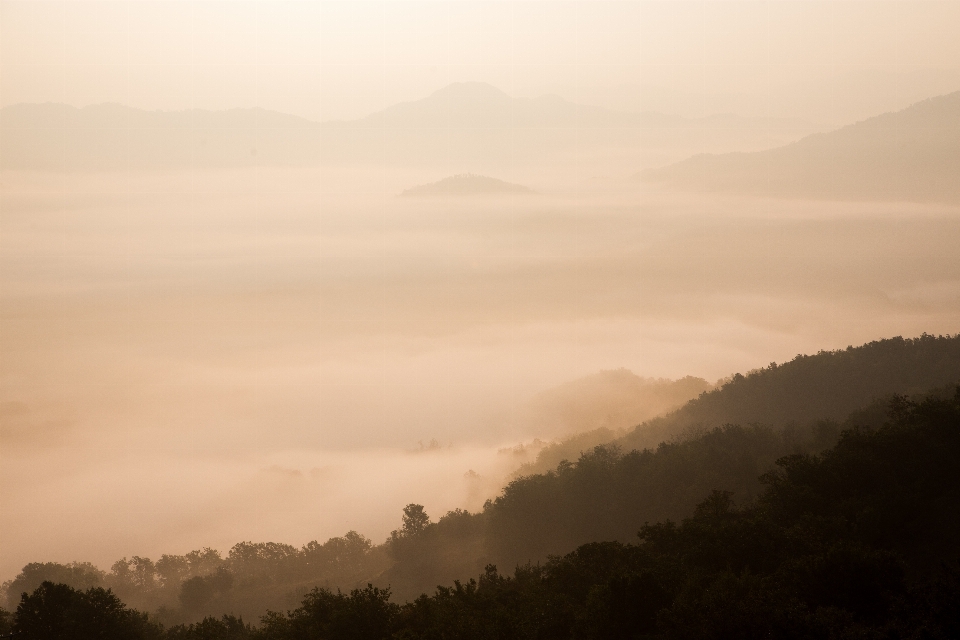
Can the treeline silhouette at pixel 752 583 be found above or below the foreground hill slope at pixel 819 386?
below

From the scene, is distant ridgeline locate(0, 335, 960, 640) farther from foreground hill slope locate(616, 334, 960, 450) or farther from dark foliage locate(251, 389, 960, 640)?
foreground hill slope locate(616, 334, 960, 450)

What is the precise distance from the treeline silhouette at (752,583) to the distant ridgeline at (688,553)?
0.33 feet

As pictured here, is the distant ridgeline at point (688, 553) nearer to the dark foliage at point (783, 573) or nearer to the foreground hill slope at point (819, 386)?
the dark foliage at point (783, 573)

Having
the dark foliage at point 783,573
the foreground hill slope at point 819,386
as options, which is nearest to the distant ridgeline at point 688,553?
the dark foliage at point 783,573

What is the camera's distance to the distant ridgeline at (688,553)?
3212 centimetres

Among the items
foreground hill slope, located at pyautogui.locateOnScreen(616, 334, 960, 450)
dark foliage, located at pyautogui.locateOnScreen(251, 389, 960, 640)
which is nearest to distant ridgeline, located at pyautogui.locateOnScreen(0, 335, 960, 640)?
dark foliage, located at pyautogui.locateOnScreen(251, 389, 960, 640)

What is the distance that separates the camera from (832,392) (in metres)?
90.7

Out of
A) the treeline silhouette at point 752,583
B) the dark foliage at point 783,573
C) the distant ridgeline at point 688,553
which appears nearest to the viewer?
the dark foliage at point 783,573

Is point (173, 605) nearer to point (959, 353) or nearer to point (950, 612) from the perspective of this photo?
point (950, 612)

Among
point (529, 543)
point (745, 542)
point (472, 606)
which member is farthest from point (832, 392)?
point (472, 606)

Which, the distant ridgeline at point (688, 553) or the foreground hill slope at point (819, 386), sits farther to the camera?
the foreground hill slope at point (819, 386)

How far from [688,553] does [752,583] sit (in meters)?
7.13

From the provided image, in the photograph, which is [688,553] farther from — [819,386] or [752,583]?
[819,386]

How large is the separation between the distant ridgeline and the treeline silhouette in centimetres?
10
